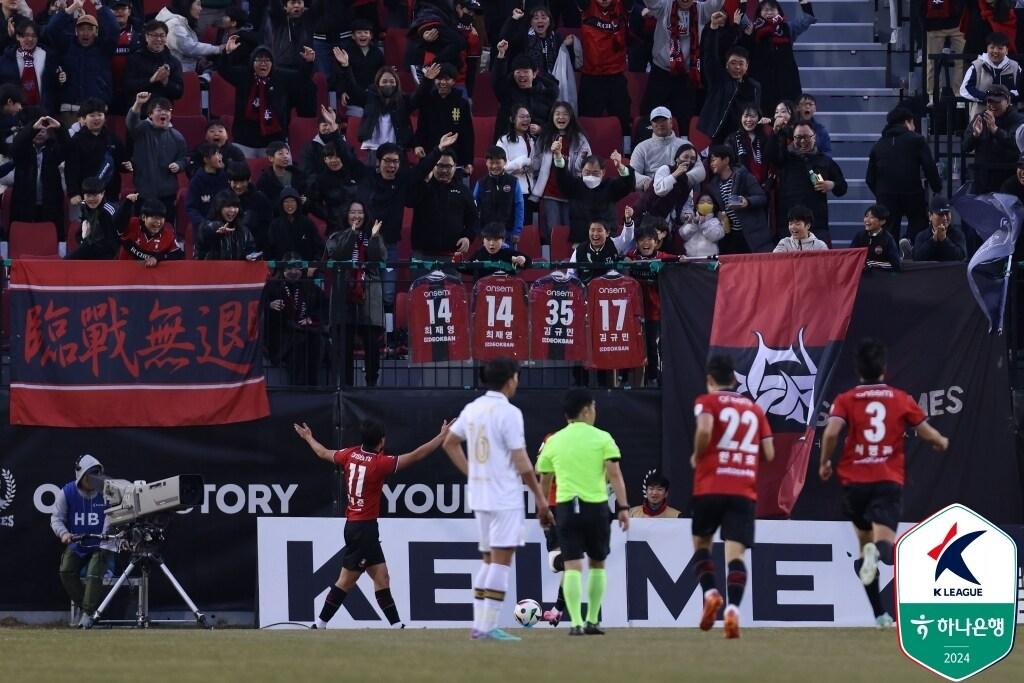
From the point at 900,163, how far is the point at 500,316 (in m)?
4.85

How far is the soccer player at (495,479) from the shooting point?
49.0ft

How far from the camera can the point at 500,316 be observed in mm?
19516

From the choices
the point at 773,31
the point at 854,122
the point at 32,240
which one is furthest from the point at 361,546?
the point at 854,122

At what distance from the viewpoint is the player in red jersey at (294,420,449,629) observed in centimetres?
1788

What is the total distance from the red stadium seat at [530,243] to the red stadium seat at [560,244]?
9.0 inches

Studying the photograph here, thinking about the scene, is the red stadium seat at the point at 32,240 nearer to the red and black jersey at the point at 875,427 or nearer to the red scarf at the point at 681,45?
the red scarf at the point at 681,45

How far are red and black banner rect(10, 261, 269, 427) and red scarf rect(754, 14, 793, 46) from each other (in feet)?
23.6

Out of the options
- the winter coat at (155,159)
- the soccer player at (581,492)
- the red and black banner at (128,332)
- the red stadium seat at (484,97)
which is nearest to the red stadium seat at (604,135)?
the red stadium seat at (484,97)

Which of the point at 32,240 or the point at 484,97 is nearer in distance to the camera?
the point at 32,240

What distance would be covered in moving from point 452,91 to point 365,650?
31.8ft

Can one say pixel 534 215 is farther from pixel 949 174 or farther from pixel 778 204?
pixel 949 174

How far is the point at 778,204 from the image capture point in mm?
21172

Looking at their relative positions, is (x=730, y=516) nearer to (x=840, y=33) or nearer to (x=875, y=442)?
(x=875, y=442)

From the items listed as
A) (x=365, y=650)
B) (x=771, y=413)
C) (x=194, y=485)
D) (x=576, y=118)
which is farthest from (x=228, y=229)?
(x=365, y=650)
